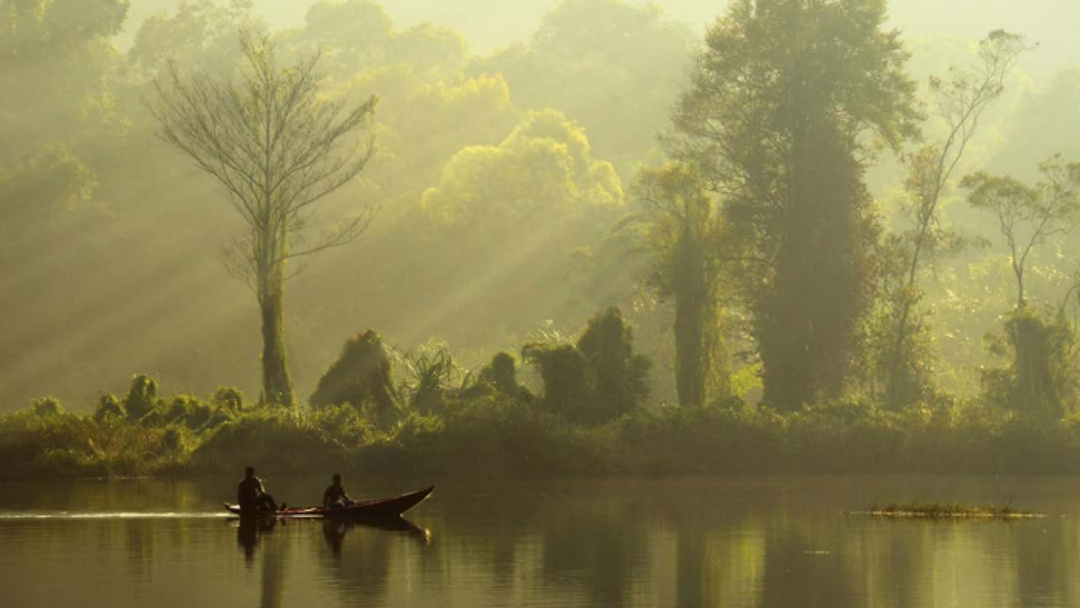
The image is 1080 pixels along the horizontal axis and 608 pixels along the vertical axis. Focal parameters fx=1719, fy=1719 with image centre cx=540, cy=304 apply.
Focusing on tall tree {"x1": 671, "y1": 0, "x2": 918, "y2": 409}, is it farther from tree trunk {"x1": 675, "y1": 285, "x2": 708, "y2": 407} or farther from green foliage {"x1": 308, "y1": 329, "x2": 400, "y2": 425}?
green foliage {"x1": 308, "y1": 329, "x2": 400, "y2": 425}

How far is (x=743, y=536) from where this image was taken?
2983cm

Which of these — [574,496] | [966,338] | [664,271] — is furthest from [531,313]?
[574,496]

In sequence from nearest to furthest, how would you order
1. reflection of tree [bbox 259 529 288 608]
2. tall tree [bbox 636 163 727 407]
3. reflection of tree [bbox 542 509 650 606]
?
1. reflection of tree [bbox 259 529 288 608]
2. reflection of tree [bbox 542 509 650 606]
3. tall tree [bbox 636 163 727 407]

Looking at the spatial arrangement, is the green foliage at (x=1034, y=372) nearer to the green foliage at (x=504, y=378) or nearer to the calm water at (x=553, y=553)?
the calm water at (x=553, y=553)

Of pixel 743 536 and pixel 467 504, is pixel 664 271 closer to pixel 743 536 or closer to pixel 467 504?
pixel 467 504

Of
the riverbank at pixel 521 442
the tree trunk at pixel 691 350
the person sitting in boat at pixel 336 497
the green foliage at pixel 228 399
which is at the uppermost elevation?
the tree trunk at pixel 691 350

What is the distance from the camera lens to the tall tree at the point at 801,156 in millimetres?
54000

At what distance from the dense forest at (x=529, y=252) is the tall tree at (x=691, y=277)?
0.13 m

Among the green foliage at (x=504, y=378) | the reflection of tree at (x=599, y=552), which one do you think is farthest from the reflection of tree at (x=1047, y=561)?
the green foliage at (x=504, y=378)

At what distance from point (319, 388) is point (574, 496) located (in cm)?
1128

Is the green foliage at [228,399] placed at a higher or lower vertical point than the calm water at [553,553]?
higher

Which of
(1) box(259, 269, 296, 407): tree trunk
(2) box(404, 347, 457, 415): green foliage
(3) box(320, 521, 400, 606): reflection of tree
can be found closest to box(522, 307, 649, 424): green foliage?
(2) box(404, 347, 457, 415): green foliage

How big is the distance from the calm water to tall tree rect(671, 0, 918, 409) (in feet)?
46.3

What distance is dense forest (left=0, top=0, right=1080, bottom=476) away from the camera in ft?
157
